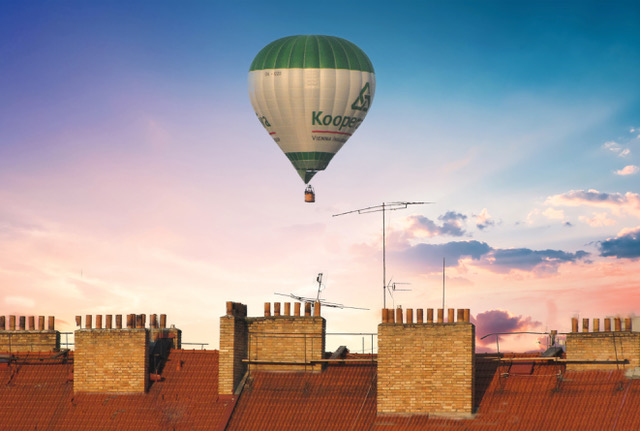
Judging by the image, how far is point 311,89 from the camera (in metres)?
70.0

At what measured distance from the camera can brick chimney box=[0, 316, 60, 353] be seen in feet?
194

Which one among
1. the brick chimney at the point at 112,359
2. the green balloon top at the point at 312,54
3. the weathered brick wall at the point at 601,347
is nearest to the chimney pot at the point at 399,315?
the weathered brick wall at the point at 601,347

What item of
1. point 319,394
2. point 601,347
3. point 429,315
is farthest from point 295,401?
point 601,347

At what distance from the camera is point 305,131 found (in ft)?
235

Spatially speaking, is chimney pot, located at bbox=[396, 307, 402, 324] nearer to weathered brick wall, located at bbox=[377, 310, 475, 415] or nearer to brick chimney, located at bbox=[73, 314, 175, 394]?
weathered brick wall, located at bbox=[377, 310, 475, 415]

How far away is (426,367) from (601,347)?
20.2 feet

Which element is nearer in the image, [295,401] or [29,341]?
[295,401]

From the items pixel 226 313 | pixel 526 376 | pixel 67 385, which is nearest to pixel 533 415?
pixel 526 376

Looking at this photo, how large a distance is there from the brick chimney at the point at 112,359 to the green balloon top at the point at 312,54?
62.9 feet

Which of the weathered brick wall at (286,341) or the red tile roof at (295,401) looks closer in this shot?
the red tile roof at (295,401)

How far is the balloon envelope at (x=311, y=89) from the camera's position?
69.9 metres

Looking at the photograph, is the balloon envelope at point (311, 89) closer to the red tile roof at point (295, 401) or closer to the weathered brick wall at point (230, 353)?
Result: the red tile roof at point (295, 401)

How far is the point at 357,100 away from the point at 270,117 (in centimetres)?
428

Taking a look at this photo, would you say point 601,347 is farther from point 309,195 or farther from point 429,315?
point 309,195
